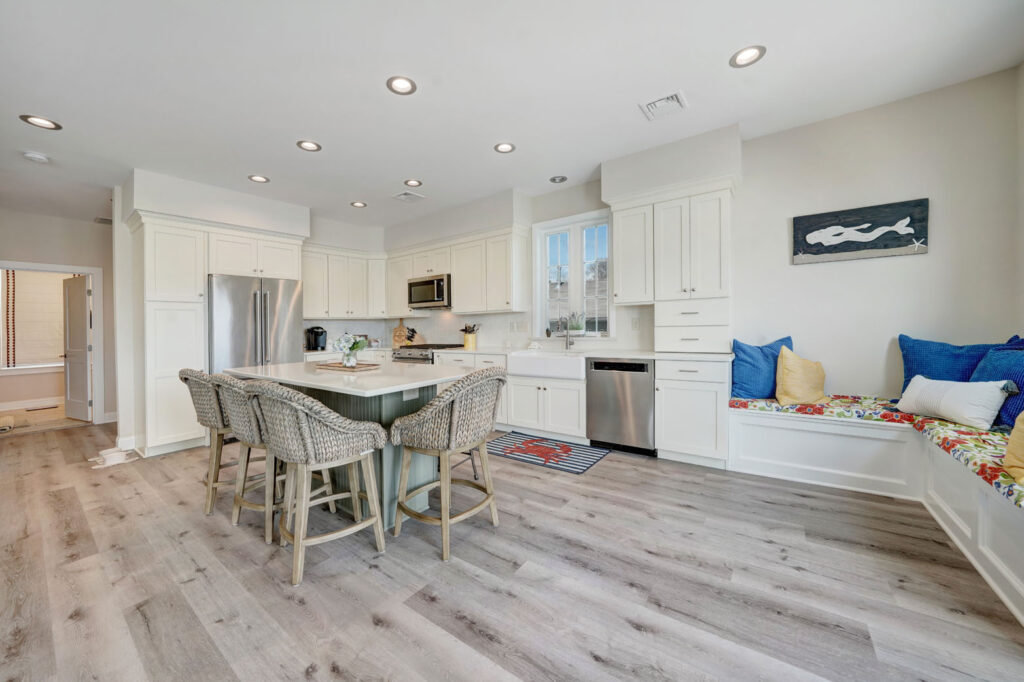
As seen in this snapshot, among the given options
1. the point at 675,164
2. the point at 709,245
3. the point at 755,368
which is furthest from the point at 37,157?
the point at 755,368

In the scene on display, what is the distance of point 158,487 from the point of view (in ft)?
9.84

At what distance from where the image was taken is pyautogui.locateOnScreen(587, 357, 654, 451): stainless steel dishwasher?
3.47m

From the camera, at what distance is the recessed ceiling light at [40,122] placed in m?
2.74

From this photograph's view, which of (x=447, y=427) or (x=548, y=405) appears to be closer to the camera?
(x=447, y=427)

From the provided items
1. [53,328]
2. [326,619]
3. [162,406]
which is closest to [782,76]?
[326,619]

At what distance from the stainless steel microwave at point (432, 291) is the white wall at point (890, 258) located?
126 inches

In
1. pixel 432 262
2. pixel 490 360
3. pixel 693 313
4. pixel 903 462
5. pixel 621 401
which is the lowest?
pixel 903 462

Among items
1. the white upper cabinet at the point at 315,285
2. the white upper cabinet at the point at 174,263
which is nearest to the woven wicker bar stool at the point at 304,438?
the white upper cabinet at the point at 174,263

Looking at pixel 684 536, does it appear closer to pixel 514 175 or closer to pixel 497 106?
pixel 497 106

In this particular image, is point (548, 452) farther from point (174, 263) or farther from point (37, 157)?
point (37, 157)

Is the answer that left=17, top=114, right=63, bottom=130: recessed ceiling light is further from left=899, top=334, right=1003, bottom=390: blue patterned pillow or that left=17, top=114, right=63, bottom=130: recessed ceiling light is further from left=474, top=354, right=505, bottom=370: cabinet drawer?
left=899, top=334, right=1003, bottom=390: blue patterned pillow

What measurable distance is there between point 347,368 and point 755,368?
309 centimetres

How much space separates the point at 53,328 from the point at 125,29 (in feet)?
23.2

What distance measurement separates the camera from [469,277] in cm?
493
